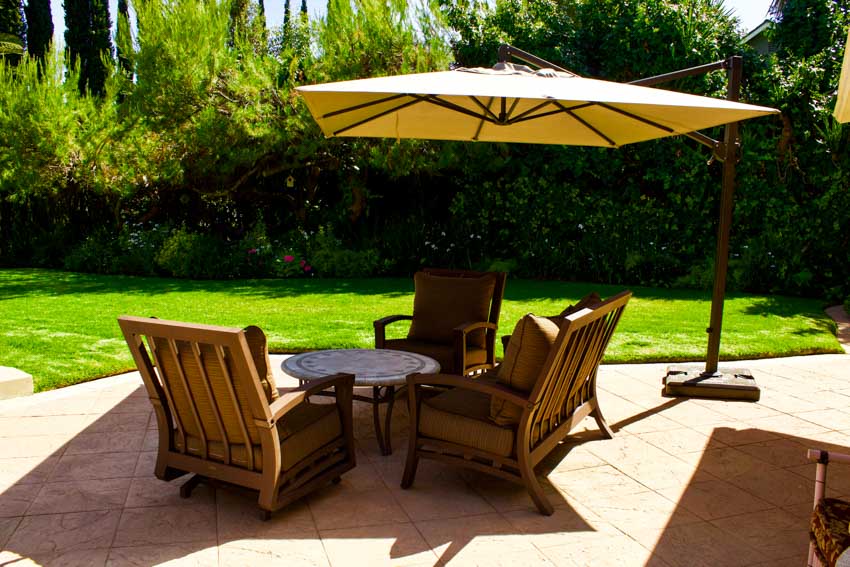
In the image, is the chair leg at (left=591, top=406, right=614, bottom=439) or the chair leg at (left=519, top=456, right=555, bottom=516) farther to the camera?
the chair leg at (left=591, top=406, right=614, bottom=439)

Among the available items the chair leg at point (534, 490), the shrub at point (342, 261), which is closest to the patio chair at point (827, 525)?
the chair leg at point (534, 490)

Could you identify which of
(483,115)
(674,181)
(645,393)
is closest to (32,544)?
(483,115)

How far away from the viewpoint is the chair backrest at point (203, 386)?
10.8 ft

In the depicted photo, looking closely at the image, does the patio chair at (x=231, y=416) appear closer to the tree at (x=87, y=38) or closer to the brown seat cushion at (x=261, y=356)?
the brown seat cushion at (x=261, y=356)

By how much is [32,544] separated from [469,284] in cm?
359

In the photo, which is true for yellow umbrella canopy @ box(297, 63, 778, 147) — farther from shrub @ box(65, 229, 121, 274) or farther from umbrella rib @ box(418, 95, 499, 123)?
shrub @ box(65, 229, 121, 274)

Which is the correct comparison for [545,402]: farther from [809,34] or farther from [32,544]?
[809,34]

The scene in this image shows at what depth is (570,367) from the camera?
13.2ft

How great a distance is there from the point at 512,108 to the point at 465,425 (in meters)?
2.63

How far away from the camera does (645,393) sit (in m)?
6.00

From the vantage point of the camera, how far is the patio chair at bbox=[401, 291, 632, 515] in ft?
12.3

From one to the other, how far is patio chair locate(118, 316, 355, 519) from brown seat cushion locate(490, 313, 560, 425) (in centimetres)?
89

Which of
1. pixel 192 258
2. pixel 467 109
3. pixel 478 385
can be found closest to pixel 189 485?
pixel 478 385

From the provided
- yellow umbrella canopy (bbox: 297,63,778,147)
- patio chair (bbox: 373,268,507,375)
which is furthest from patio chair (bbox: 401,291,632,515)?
patio chair (bbox: 373,268,507,375)
